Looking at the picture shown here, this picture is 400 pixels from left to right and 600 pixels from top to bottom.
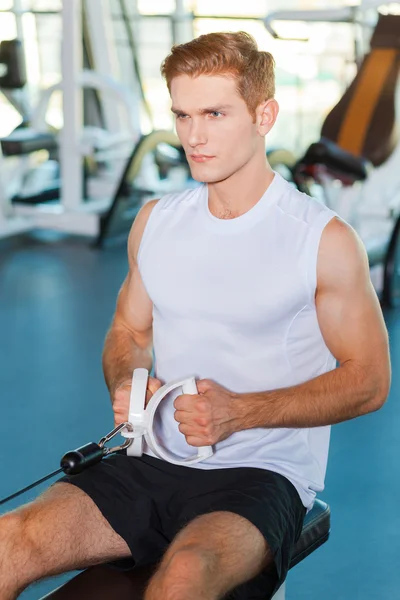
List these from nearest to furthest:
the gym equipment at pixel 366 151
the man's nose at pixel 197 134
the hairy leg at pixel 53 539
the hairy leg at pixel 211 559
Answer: the hairy leg at pixel 211 559 < the hairy leg at pixel 53 539 < the man's nose at pixel 197 134 < the gym equipment at pixel 366 151

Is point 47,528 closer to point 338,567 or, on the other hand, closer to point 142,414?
point 142,414

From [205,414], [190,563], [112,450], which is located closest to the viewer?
[190,563]

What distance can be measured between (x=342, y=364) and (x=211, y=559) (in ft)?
1.23

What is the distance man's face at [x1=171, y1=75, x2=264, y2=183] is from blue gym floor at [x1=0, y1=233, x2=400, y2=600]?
0.90 meters

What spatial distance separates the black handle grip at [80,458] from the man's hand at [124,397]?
0.05 meters

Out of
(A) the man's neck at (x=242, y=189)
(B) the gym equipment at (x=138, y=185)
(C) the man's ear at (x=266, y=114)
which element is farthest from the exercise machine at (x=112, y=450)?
(B) the gym equipment at (x=138, y=185)

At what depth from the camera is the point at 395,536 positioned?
2.00m

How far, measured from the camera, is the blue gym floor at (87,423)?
1882 mm

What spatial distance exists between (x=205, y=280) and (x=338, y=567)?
2.58ft

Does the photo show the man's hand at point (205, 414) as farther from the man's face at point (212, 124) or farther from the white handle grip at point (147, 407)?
the man's face at point (212, 124)

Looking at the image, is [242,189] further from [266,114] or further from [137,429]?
[137,429]

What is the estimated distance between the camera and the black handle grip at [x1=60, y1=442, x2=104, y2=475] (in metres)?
1.34

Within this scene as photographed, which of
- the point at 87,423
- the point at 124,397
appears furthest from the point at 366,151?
the point at 124,397

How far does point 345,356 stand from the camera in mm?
1397
